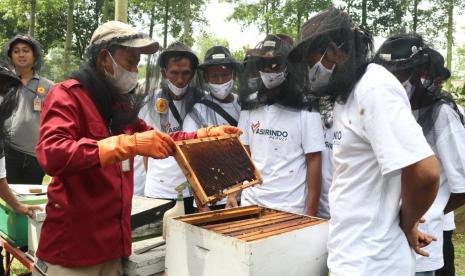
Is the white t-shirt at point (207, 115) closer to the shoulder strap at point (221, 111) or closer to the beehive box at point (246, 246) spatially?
the shoulder strap at point (221, 111)

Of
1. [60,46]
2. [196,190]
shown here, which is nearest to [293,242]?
[196,190]

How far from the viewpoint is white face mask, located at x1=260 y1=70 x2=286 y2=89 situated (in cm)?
340

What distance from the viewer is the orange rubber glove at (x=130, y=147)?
6.54ft

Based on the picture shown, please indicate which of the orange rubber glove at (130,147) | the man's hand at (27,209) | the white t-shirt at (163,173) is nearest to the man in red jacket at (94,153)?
the orange rubber glove at (130,147)

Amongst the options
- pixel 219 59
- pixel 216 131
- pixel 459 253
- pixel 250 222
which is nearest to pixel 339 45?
pixel 250 222

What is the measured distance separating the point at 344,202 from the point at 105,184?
1.31m

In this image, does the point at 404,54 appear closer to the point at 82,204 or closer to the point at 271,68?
the point at 271,68

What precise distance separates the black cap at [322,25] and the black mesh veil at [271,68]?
126 cm

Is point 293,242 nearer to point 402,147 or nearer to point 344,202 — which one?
point 344,202

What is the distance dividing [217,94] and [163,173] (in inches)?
37.4

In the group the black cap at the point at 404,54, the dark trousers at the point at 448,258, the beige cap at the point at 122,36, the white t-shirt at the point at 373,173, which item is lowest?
the dark trousers at the point at 448,258

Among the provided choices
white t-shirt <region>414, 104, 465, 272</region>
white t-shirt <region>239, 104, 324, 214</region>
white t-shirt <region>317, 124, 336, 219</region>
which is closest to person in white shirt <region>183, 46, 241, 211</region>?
white t-shirt <region>239, 104, 324, 214</region>

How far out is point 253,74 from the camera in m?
3.54

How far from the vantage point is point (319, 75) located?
2.04 meters
